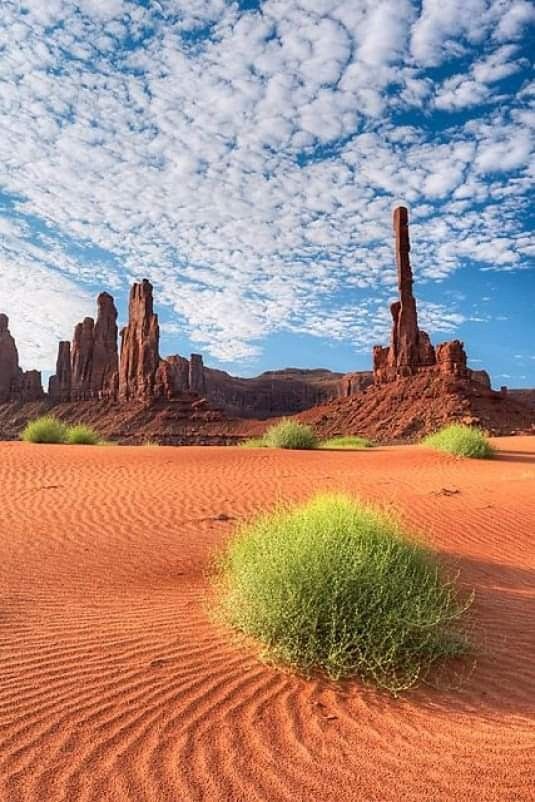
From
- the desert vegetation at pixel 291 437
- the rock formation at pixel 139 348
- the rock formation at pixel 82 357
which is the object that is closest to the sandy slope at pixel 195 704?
the desert vegetation at pixel 291 437

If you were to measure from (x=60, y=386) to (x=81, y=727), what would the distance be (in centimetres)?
9361

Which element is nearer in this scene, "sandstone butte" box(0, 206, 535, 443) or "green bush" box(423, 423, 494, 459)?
"green bush" box(423, 423, 494, 459)

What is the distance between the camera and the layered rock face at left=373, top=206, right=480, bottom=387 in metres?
55.8

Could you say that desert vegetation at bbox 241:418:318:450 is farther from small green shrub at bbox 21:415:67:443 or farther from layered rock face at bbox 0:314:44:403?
layered rock face at bbox 0:314:44:403

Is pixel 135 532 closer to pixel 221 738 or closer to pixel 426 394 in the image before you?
pixel 221 738

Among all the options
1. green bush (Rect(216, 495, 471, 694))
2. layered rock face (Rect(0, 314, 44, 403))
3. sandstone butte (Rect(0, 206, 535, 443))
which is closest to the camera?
green bush (Rect(216, 495, 471, 694))

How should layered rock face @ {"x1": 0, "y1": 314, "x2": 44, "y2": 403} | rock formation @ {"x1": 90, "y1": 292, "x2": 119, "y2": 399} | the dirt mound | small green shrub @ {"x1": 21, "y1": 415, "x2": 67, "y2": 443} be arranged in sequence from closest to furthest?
small green shrub @ {"x1": 21, "y1": 415, "x2": 67, "y2": 443} → the dirt mound → rock formation @ {"x1": 90, "y1": 292, "x2": 119, "y2": 399} → layered rock face @ {"x1": 0, "y1": 314, "x2": 44, "y2": 403}

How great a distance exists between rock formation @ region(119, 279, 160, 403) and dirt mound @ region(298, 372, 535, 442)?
2266 cm

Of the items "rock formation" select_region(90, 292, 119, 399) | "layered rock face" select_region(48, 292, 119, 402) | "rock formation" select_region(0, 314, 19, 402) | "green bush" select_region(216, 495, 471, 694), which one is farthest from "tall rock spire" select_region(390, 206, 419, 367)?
"rock formation" select_region(0, 314, 19, 402)

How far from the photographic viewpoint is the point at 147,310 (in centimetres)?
7850

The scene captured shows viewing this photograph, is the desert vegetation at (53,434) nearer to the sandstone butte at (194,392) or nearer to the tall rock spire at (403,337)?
the sandstone butte at (194,392)

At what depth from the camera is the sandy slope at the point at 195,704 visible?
113 inches

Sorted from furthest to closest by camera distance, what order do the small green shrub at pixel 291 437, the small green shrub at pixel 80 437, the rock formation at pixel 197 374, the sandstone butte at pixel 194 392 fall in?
1. the rock formation at pixel 197 374
2. the sandstone butte at pixel 194 392
3. the small green shrub at pixel 80 437
4. the small green shrub at pixel 291 437

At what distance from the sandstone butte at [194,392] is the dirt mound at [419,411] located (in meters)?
0.12
